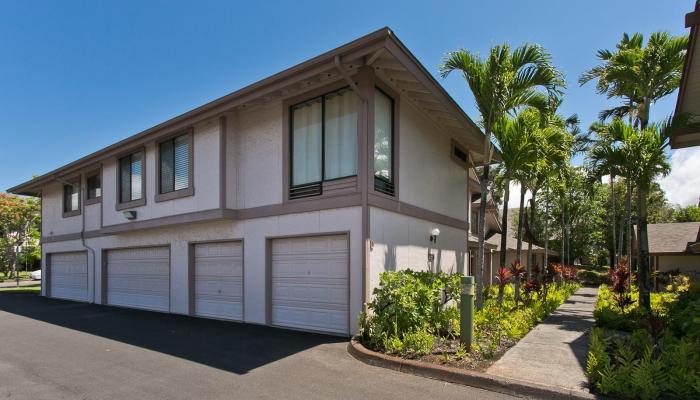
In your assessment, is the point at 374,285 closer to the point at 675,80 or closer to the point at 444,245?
the point at 444,245

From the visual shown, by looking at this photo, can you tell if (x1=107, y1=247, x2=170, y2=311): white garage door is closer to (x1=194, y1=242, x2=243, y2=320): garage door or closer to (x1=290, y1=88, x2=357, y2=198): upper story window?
(x1=194, y1=242, x2=243, y2=320): garage door

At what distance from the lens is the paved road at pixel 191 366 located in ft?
19.2

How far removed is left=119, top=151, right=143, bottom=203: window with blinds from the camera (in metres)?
14.8

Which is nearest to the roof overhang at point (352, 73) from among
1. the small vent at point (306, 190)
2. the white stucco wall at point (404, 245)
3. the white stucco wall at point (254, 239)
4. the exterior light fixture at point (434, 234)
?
the small vent at point (306, 190)

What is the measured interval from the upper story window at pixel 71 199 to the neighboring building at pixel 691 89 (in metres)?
20.7

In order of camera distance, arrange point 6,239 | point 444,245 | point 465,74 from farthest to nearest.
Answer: point 6,239 → point 444,245 → point 465,74

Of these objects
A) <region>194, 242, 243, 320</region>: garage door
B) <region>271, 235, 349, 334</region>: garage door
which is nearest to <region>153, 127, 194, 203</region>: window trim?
<region>194, 242, 243, 320</region>: garage door

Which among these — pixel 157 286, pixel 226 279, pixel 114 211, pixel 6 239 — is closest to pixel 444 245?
pixel 226 279

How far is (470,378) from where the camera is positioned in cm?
602

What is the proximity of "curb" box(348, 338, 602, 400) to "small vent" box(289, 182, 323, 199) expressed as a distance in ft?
13.0

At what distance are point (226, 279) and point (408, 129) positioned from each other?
21.1 ft

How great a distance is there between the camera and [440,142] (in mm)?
13648

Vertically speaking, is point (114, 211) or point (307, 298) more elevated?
point (114, 211)

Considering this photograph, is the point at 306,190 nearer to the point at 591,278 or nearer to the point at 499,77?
the point at 499,77
